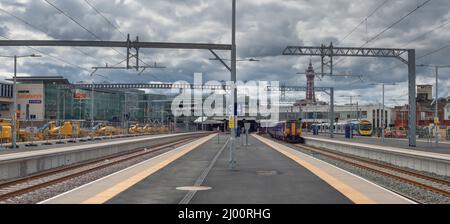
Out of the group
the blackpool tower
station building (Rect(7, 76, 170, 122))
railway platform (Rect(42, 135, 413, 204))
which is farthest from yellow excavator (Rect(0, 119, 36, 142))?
station building (Rect(7, 76, 170, 122))

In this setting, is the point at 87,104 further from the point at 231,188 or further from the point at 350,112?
the point at 231,188

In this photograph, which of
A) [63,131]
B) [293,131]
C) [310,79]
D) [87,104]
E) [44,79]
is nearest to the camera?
[63,131]

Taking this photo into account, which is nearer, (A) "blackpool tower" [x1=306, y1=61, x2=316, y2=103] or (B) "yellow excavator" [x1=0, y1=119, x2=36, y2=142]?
(B) "yellow excavator" [x1=0, y1=119, x2=36, y2=142]

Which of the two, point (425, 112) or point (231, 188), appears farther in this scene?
point (425, 112)

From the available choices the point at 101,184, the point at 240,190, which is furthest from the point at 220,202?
the point at 101,184

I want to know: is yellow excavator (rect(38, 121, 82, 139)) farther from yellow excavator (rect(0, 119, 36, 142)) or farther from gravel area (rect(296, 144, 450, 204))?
gravel area (rect(296, 144, 450, 204))

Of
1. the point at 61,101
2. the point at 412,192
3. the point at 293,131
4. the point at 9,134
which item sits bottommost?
the point at 412,192

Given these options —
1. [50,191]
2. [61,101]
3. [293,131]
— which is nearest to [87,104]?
[61,101]

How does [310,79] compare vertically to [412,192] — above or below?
above

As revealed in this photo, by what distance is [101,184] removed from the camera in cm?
1585

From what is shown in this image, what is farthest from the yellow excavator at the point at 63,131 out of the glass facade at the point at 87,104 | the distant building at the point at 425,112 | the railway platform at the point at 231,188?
the distant building at the point at 425,112

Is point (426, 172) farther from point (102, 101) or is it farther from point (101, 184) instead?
point (102, 101)

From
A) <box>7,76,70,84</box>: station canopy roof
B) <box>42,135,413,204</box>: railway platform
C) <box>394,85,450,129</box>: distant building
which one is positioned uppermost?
<box>7,76,70,84</box>: station canopy roof
